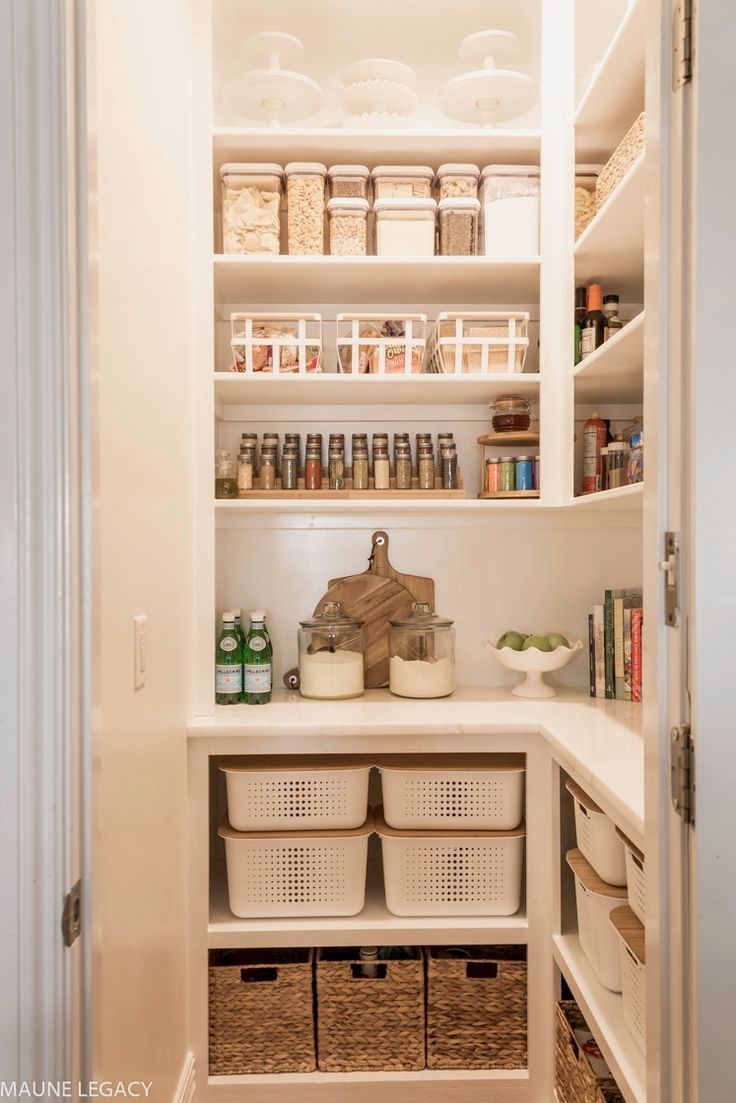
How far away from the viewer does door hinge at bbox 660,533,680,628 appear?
34.3 inches

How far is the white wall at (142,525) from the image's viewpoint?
1.24 m

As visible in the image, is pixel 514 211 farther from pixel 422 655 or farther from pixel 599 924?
pixel 599 924

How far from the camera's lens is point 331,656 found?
88.6 inches

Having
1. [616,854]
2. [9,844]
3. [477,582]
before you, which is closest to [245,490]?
[477,582]

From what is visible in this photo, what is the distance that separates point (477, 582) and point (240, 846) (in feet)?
3.48

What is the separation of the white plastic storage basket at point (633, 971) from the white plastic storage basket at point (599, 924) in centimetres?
5

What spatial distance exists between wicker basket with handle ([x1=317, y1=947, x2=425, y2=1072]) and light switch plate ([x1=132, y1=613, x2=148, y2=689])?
990 mm

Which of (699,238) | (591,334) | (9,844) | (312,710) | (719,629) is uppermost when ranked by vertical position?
(591,334)

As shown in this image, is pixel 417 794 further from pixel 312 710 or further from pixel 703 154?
pixel 703 154

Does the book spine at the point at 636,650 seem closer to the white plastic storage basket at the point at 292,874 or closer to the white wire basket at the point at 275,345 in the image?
the white plastic storage basket at the point at 292,874

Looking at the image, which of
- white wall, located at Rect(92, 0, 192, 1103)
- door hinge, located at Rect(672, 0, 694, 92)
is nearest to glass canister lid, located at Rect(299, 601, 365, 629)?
white wall, located at Rect(92, 0, 192, 1103)

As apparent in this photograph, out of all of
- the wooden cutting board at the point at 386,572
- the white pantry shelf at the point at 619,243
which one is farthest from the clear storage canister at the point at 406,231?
the wooden cutting board at the point at 386,572

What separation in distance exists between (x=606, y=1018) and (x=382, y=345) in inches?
65.7

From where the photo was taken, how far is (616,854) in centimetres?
166
